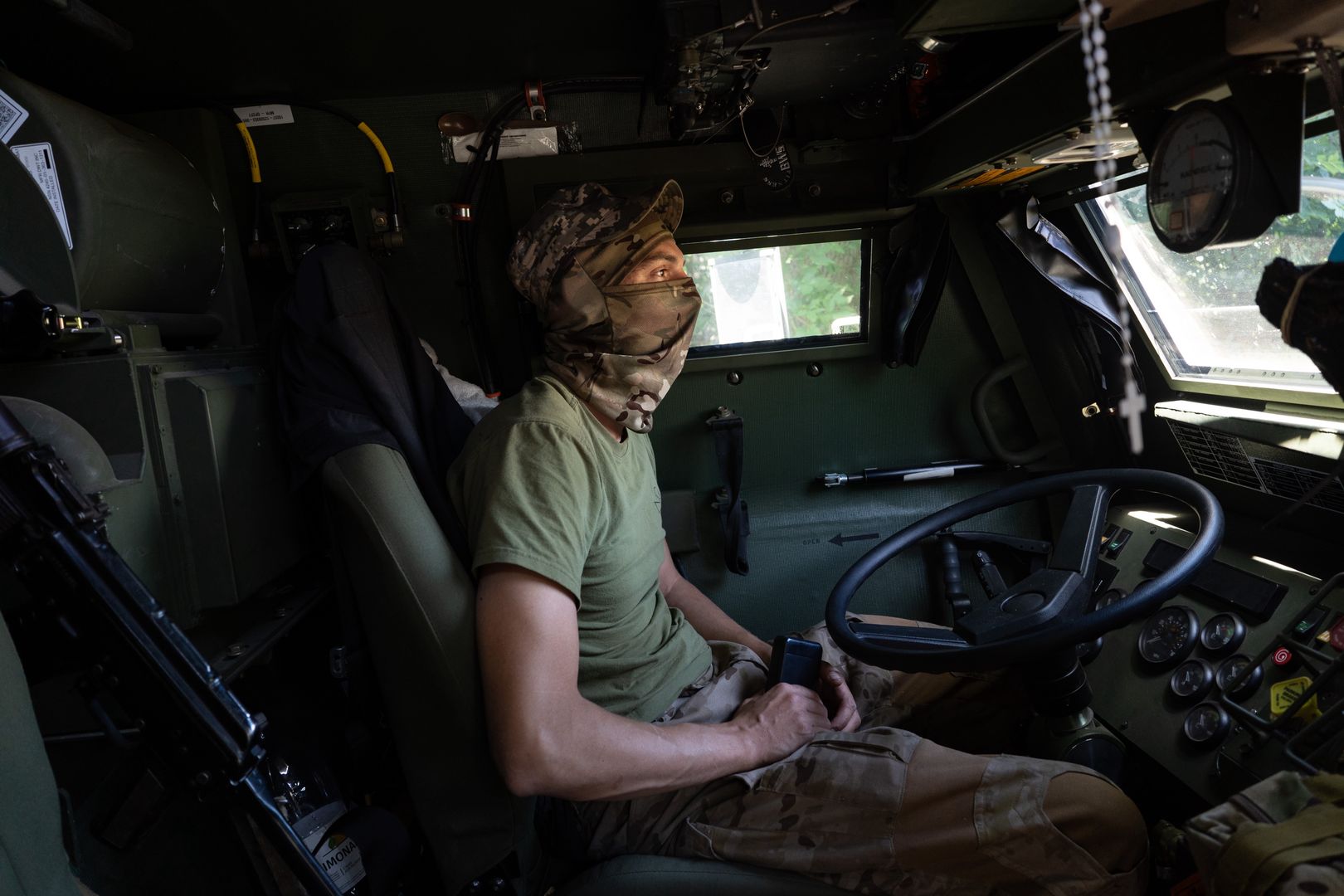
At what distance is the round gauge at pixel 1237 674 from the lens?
1.79 metres

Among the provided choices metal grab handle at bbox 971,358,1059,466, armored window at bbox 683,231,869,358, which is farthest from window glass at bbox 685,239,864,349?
metal grab handle at bbox 971,358,1059,466

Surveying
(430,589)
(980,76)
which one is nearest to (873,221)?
(980,76)

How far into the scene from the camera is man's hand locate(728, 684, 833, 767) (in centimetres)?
183

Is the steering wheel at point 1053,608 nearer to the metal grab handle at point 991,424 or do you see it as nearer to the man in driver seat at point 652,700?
the man in driver seat at point 652,700

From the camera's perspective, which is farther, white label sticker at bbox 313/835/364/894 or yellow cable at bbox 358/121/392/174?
yellow cable at bbox 358/121/392/174

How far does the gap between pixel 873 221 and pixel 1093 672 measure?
153 cm

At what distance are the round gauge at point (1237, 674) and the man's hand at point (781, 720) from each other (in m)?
0.84

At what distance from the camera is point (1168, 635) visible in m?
2.05

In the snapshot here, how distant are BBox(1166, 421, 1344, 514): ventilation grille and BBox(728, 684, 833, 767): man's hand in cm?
124

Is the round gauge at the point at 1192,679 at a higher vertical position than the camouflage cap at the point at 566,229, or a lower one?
lower

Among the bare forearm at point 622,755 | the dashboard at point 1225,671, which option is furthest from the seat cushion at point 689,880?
the dashboard at point 1225,671

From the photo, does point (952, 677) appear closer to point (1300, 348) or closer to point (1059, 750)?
point (1059, 750)

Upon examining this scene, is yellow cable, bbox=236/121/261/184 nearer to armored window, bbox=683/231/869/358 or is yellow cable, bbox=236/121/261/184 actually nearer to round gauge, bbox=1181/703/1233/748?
armored window, bbox=683/231/869/358

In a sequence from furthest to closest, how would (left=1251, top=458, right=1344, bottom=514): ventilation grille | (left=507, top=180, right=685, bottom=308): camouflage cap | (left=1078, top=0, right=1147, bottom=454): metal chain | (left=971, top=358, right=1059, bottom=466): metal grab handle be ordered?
(left=971, top=358, right=1059, bottom=466): metal grab handle
(left=507, top=180, right=685, bottom=308): camouflage cap
(left=1251, top=458, right=1344, bottom=514): ventilation grille
(left=1078, top=0, right=1147, bottom=454): metal chain
